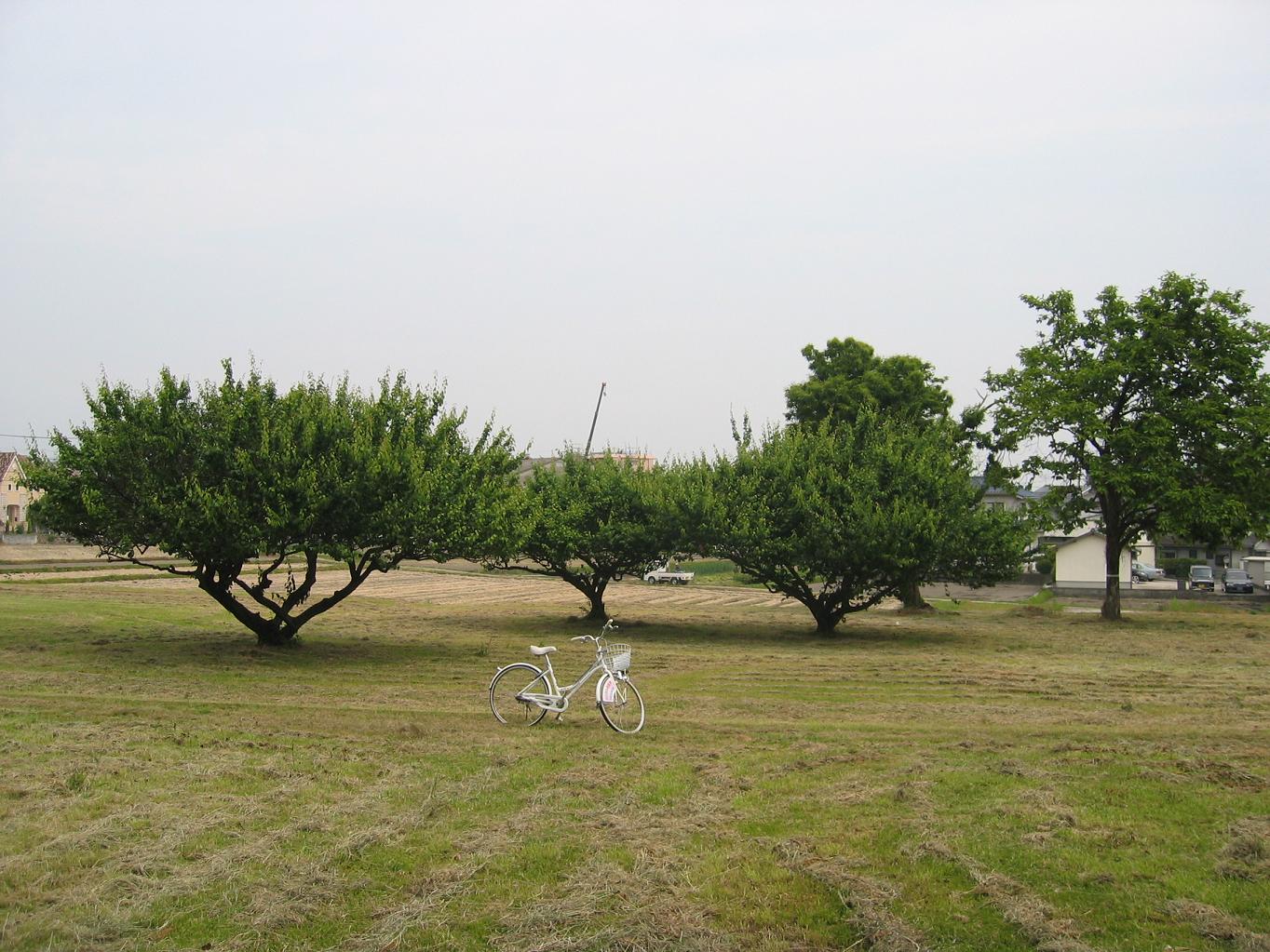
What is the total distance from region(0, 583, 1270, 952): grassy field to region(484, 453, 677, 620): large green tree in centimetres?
902

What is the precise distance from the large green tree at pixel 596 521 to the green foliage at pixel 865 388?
40.5ft

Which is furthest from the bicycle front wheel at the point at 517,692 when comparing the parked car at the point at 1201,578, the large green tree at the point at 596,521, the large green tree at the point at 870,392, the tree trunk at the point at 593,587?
the parked car at the point at 1201,578

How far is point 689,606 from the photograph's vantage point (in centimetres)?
3769

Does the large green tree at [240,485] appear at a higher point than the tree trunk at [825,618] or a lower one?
higher

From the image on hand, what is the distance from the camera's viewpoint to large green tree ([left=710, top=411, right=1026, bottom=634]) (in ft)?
79.2

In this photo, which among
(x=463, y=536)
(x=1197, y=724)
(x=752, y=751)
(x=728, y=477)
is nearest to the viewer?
(x=752, y=751)

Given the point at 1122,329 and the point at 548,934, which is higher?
the point at 1122,329

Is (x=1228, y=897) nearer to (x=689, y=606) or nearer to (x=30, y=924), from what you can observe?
(x=30, y=924)

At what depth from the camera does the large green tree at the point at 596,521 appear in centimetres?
2589

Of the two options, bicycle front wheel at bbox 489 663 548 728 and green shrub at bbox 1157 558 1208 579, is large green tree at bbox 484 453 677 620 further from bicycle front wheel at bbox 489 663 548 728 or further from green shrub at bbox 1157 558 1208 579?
green shrub at bbox 1157 558 1208 579

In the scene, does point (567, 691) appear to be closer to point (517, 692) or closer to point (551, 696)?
point (551, 696)

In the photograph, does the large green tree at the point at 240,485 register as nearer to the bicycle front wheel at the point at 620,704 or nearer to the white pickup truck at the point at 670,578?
the bicycle front wheel at the point at 620,704

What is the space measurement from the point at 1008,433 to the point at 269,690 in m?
26.5

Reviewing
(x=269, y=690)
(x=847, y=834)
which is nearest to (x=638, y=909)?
(x=847, y=834)
